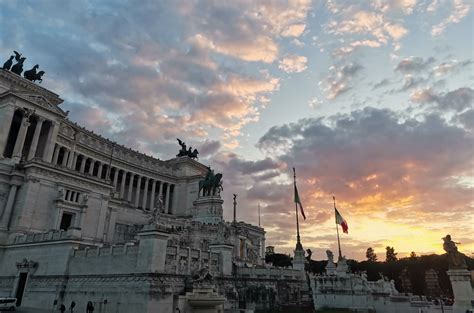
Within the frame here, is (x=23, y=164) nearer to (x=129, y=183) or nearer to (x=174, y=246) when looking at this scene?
(x=174, y=246)

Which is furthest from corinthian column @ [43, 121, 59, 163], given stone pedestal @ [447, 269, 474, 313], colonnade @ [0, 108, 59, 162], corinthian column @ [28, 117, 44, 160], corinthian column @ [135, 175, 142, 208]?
stone pedestal @ [447, 269, 474, 313]

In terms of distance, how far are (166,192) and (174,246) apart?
66.8 m

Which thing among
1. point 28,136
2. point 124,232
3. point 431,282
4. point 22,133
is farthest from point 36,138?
point 431,282

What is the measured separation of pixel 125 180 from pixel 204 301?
64.9 metres

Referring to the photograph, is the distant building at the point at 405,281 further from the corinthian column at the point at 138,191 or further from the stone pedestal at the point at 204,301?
the stone pedestal at the point at 204,301

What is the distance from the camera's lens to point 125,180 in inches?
3317

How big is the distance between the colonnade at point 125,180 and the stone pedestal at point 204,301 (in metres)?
48.9

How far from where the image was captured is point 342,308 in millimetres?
41062

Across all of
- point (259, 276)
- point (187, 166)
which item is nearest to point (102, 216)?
point (259, 276)

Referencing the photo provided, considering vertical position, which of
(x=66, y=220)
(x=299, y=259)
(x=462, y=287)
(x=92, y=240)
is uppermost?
(x=66, y=220)

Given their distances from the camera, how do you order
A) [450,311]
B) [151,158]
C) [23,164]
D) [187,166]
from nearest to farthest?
[450,311] < [23,164] < [151,158] < [187,166]

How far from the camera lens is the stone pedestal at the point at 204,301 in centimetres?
2456

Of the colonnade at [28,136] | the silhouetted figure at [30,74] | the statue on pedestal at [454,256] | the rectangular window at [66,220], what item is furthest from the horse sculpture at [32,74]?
the statue on pedestal at [454,256]

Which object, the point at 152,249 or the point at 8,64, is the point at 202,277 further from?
the point at 8,64
